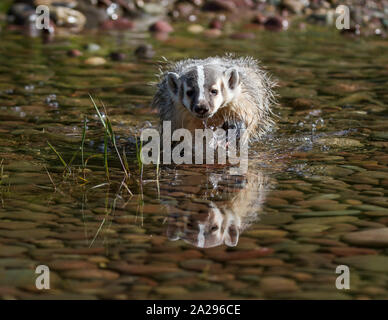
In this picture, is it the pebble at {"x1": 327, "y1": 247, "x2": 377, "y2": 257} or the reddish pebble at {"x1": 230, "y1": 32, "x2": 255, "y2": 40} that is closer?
the pebble at {"x1": 327, "y1": 247, "x2": 377, "y2": 257}

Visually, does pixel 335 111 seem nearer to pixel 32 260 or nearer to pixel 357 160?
pixel 357 160

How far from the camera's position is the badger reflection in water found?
4.14 meters

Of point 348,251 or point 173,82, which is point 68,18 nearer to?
point 173,82

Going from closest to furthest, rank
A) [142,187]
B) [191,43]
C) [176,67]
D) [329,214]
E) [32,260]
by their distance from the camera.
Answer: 1. [32,260]
2. [329,214]
3. [142,187]
4. [176,67]
5. [191,43]

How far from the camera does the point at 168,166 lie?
19.0 ft

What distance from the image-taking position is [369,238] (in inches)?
159

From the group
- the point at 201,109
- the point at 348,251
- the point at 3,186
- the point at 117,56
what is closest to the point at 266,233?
the point at 348,251

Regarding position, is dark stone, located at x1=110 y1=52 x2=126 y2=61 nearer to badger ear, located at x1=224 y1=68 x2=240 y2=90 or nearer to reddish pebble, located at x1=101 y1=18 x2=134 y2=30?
reddish pebble, located at x1=101 y1=18 x2=134 y2=30

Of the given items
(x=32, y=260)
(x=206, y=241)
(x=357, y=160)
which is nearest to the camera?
(x=32, y=260)

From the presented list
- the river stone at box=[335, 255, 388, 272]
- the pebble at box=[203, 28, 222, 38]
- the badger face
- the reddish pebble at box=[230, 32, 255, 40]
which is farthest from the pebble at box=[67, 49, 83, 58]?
the river stone at box=[335, 255, 388, 272]

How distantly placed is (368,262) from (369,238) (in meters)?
0.32

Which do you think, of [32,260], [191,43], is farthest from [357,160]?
[191,43]

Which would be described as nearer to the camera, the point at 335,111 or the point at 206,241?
the point at 206,241

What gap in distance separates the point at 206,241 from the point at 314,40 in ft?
32.1
